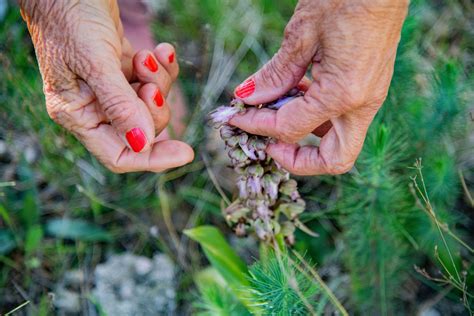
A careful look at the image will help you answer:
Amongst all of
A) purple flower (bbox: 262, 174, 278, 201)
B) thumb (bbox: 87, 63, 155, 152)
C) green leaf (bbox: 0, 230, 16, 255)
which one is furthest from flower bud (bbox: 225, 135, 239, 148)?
green leaf (bbox: 0, 230, 16, 255)

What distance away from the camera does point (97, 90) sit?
119cm

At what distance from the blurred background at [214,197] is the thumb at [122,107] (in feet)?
1.25

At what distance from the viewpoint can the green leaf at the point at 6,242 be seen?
171cm

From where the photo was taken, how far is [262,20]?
2.02 meters

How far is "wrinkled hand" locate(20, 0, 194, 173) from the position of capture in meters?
1.19

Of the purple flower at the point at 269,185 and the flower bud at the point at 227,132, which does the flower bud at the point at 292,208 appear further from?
the flower bud at the point at 227,132

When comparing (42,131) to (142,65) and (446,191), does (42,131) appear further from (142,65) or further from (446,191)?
(446,191)

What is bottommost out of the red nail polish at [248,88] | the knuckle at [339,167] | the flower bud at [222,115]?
the knuckle at [339,167]

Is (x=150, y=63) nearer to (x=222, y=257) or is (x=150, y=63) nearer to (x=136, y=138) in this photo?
(x=136, y=138)

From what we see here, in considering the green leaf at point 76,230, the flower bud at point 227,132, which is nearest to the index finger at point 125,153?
the flower bud at point 227,132

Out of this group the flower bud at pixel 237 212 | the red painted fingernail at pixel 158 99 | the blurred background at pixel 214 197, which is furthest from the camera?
the blurred background at pixel 214 197

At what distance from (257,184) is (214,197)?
0.67 m

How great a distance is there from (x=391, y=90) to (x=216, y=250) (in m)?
0.61

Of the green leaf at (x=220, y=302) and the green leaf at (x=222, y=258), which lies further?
the green leaf at (x=222, y=258)
